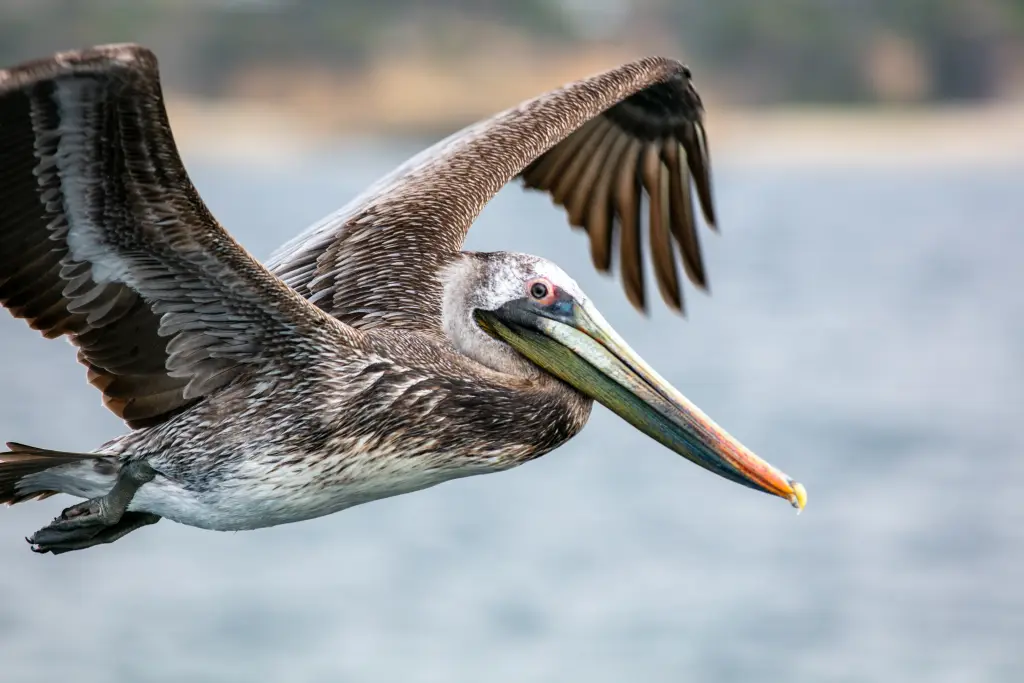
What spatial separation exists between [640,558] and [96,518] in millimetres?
23096

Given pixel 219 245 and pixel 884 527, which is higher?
pixel 884 527

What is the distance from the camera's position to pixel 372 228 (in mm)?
7574

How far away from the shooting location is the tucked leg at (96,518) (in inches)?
254

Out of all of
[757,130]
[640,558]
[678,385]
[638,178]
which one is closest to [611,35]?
[757,130]

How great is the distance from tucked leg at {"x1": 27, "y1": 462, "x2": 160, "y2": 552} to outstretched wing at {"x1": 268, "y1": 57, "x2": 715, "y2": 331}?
41.0 inches

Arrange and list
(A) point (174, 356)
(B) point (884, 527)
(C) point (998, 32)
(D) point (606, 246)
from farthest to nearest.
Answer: (C) point (998, 32)
(B) point (884, 527)
(D) point (606, 246)
(A) point (174, 356)

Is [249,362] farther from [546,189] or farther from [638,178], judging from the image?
[638,178]

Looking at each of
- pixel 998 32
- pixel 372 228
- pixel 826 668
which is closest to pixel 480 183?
pixel 372 228

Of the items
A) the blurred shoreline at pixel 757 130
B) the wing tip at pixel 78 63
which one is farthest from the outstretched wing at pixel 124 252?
the blurred shoreline at pixel 757 130

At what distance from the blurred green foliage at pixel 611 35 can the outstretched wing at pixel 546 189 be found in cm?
4827

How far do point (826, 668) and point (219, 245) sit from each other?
2077 centimetres

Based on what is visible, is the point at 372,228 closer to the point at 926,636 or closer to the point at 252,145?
the point at 926,636

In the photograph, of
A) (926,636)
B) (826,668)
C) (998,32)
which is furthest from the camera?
(998,32)

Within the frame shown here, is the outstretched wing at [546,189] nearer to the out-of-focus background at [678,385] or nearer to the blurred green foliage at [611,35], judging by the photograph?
the out-of-focus background at [678,385]
